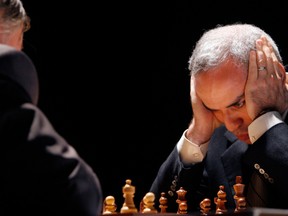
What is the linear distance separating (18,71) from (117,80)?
2675 millimetres

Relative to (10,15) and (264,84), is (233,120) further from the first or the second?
(10,15)

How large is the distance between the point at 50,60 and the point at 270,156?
6.32 ft

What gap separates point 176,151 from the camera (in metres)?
3.30

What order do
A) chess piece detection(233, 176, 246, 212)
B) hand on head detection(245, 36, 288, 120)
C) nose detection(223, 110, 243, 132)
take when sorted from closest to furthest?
1. chess piece detection(233, 176, 246, 212)
2. hand on head detection(245, 36, 288, 120)
3. nose detection(223, 110, 243, 132)

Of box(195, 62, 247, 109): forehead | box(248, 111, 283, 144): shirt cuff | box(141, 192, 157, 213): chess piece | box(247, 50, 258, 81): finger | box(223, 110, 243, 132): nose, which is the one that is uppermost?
box(247, 50, 258, 81): finger

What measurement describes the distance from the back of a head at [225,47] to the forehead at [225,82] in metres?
0.02

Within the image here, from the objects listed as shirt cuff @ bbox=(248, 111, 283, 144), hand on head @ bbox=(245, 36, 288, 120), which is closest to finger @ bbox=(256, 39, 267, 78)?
hand on head @ bbox=(245, 36, 288, 120)

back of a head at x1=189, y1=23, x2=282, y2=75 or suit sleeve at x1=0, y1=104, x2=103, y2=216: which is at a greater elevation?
suit sleeve at x1=0, y1=104, x2=103, y2=216

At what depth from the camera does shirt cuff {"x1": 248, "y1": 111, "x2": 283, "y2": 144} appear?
2787 mm

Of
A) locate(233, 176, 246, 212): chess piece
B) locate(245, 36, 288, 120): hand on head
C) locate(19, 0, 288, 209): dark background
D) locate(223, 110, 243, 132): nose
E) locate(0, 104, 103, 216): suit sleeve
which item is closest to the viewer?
locate(0, 104, 103, 216): suit sleeve

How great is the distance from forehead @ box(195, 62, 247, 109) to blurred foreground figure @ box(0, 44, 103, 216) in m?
1.37

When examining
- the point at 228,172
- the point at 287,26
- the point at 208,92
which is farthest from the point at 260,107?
the point at 287,26

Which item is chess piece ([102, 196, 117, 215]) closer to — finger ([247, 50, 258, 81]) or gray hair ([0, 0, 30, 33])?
gray hair ([0, 0, 30, 33])

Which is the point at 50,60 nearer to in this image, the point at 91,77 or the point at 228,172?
the point at 91,77
